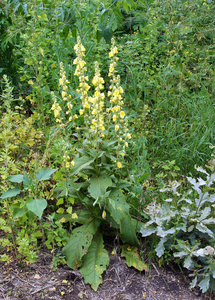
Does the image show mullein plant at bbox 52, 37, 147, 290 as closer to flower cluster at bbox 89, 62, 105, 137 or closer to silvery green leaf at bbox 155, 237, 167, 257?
flower cluster at bbox 89, 62, 105, 137

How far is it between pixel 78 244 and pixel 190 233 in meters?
0.91

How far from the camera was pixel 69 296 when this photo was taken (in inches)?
74.9

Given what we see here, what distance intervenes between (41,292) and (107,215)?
0.72m

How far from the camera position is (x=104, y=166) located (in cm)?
225

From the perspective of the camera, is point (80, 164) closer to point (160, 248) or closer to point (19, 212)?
point (19, 212)

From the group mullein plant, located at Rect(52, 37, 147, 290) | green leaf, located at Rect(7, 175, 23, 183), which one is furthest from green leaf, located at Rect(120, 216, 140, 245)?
green leaf, located at Rect(7, 175, 23, 183)

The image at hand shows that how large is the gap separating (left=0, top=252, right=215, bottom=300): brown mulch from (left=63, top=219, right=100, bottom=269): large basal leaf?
0.08 meters

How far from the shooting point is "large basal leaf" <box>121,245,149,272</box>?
6.97ft

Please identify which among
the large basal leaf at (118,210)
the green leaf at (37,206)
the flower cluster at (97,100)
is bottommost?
the large basal leaf at (118,210)

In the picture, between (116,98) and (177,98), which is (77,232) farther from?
(177,98)

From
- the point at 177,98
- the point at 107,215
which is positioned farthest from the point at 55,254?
the point at 177,98

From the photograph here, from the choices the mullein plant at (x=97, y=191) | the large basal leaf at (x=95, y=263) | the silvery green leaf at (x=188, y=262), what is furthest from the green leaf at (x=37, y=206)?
the silvery green leaf at (x=188, y=262)

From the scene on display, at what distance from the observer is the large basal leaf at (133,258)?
2125 millimetres

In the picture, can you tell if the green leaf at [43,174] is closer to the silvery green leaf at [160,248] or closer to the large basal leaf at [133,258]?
the large basal leaf at [133,258]
